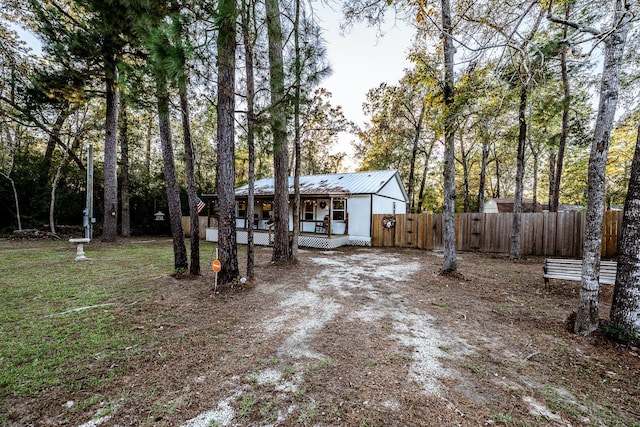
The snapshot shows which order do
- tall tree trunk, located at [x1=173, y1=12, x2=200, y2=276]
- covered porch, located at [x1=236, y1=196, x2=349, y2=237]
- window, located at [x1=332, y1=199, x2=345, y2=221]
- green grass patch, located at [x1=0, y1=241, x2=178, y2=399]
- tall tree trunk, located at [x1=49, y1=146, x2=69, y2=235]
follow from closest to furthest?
green grass patch, located at [x1=0, y1=241, x2=178, y2=399]
tall tree trunk, located at [x1=173, y1=12, x2=200, y2=276]
tall tree trunk, located at [x1=49, y1=146, x2=69, y2=235]
covered porch, located at [x1=236, y1=196, x2=349, y2=237]
window, located at [x1=332, y1=199, x2=345, y2=221]

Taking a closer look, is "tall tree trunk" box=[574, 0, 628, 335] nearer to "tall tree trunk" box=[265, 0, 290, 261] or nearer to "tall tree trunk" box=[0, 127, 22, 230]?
"tall tree trunk" box=[265, 0, 290, 261]

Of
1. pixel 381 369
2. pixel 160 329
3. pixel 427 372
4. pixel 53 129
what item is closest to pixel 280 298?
pixel 160 329

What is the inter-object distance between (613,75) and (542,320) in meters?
3.40

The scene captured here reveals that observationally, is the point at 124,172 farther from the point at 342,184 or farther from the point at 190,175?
the point at 342,184

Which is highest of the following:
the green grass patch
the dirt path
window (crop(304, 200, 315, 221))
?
window (crop(304, 200, 315, 221))

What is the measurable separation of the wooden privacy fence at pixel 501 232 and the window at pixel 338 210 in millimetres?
2042

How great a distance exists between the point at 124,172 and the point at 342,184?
1285 cm

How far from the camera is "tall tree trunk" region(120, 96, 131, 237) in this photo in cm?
1404

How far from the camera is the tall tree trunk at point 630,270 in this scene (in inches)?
112

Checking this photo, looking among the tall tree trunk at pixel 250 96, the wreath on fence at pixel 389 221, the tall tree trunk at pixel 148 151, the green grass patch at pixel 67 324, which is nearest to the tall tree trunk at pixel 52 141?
the tall tree trunk at pixel 148 151

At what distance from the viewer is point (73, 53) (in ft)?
27.9

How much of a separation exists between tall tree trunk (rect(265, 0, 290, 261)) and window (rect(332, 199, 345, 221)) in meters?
6.99

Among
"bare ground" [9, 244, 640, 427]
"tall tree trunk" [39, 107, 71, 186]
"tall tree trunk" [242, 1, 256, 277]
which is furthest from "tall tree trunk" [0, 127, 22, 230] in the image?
"tall tree trunk" [242, 1, 256, 277]

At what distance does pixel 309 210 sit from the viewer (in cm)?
1572
